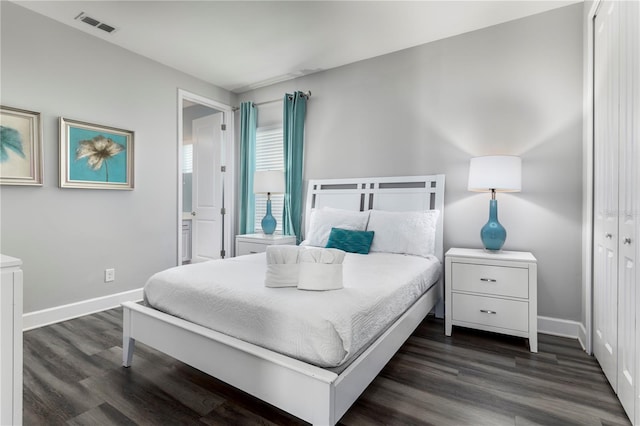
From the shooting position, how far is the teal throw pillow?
116 inches

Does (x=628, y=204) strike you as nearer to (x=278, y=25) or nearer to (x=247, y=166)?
(x=278, y=25)

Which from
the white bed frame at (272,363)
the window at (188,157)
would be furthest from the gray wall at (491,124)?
the window at (188,157)

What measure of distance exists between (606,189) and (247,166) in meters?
3.79

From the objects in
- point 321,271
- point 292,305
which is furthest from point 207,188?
point 292,305

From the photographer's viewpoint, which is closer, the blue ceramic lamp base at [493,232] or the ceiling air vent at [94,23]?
the blue ceramic lamp base at [493,232]

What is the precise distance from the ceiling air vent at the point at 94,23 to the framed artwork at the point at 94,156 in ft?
3.00

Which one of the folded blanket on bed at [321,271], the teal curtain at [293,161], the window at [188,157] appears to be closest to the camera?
the folded blanket on bed at [321,271]

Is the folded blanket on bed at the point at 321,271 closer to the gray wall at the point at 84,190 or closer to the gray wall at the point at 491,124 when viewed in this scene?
the gray wall at the point at 491,124

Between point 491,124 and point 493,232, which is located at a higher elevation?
point 491,124

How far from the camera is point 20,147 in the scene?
268 cm

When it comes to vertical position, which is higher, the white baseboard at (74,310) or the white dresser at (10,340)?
the white dresser at (10,340)

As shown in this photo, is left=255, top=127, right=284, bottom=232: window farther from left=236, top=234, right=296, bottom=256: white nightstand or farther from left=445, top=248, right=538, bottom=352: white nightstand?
left=445, top=248, right=538, bottom=352: white nightstand

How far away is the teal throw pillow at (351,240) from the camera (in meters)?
2.94

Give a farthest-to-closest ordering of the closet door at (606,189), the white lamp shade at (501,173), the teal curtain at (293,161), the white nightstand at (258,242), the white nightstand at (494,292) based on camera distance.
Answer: the teal curtain at (293,161) < the white nightstand at (258,242) < the white lamp shade at (501,173) < the white nightstand at (494,292) < the closet door at (606,189)
